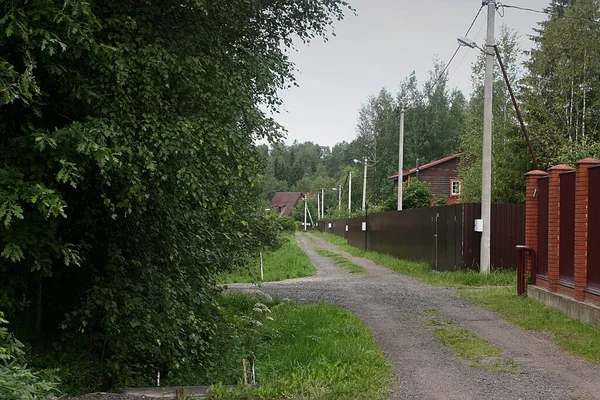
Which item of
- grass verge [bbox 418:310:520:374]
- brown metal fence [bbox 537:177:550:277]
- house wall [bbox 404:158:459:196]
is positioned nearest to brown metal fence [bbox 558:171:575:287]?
brown metal fence [bbox 537:177:550:277]

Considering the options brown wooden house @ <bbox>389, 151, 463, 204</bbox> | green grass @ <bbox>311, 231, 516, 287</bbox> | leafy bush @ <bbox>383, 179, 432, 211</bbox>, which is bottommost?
green grass @ <bbox>311, 231, 516, 287</bbox>

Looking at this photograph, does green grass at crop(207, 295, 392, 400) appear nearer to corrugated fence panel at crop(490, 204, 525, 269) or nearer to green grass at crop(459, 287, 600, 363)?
green grass at crop(459, 287, 600, 363)

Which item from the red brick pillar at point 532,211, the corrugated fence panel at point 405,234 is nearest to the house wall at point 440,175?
the corrugated fence panel at point 405,234

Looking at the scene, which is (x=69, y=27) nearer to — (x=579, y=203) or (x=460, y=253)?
(x=579, y=203)

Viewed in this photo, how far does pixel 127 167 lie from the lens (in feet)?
19.4

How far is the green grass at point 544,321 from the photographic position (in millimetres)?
7840

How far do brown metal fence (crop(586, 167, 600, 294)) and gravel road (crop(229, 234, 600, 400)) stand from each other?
128 cm

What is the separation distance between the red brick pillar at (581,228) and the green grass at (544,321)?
22.4 inches

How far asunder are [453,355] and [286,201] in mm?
108608

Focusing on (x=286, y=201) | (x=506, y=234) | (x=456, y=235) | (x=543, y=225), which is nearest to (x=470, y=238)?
(x=456, y=235)

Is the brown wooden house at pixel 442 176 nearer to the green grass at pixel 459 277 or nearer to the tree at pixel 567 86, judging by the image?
the tree at pixel 567 86

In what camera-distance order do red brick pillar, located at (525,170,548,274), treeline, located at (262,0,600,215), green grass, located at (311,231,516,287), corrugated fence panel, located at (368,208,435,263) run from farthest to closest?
1. treeline, located at (262,0,600,215)
2. corrugated fence panel, located at (368,208,435,263)
3. green grass, located at (311,231,516,287)
4. red brick pillar, located at (525,170,548,274)

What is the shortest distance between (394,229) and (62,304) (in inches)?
756

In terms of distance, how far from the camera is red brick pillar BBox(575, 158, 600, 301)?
31.6 feet
